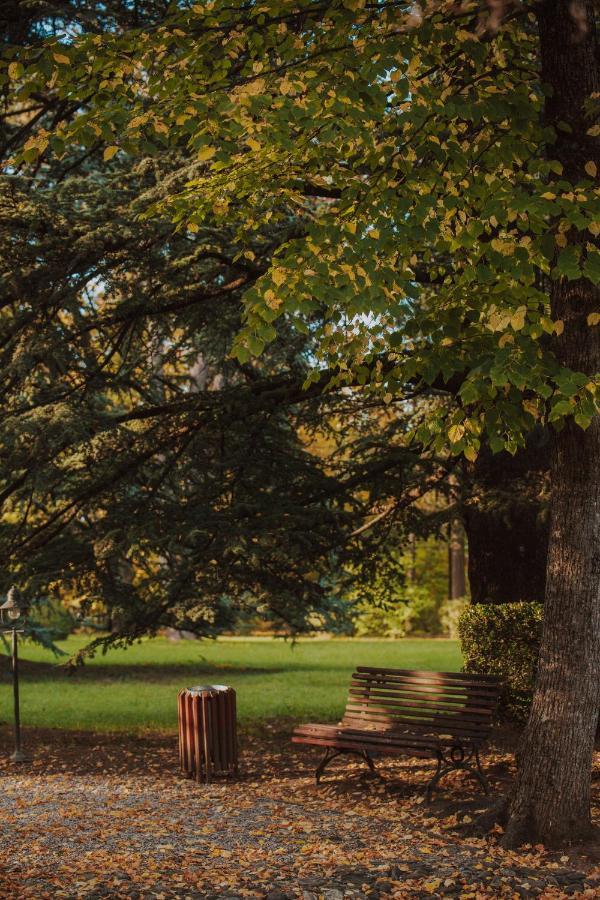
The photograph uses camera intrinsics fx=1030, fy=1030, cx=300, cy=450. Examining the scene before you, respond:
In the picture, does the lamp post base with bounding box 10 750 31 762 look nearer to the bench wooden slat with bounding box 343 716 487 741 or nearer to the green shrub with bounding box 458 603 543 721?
the bench wooden slat with bounding box 343 716 487 741

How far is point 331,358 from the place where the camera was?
7738mm

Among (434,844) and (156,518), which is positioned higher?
(156,518)

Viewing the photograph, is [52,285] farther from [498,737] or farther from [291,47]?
[498,737]

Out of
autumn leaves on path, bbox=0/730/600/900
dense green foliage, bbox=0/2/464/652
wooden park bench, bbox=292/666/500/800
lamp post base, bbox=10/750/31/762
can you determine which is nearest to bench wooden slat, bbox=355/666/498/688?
wooden park bench, bbox=292/666/500/800

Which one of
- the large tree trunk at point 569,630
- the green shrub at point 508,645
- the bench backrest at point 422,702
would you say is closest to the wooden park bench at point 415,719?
the bench backrest at point 422,702

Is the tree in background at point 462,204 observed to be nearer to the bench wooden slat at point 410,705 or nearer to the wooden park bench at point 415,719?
the wooden park bench at point 415,719

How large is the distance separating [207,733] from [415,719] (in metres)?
1.85

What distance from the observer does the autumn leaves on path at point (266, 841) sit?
18.6 feet

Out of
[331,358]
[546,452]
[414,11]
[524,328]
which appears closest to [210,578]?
[331,358]

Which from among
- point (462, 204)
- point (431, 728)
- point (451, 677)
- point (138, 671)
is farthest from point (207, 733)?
point (138, 671)

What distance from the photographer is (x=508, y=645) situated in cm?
970

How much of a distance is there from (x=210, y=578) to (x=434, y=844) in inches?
150

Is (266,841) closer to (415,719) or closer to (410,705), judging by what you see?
(415,719)

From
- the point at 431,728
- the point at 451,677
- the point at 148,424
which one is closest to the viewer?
the point at 431,728
